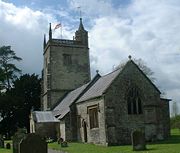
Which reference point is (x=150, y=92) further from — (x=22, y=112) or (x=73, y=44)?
(x=22, y=112)

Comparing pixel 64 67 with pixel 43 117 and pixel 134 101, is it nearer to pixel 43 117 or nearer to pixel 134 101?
pixel 43 117

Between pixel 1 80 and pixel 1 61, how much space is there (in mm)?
4605

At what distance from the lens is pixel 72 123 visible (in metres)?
37.6

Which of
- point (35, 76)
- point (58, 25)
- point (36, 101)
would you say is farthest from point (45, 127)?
point (35, 76)

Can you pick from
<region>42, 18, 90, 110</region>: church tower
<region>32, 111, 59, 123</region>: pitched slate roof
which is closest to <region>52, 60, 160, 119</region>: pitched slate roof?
<region>32, 111, 59, 123</region>: pitched slate roof

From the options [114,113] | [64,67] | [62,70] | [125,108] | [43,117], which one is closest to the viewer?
[114,113]

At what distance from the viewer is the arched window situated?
104 feet

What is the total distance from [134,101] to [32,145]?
1772 cm

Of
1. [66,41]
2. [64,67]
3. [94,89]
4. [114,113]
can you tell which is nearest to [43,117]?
[64,67]

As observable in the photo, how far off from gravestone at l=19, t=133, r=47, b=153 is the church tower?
109 feet

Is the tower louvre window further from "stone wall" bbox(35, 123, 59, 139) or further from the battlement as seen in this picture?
"stone wall" bbox(35, 123, 59, 139)

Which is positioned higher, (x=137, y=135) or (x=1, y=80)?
(x=1, y=80)

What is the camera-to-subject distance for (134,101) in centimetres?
3180

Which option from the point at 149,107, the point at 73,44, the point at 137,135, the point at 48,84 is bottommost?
the point at 137,135
